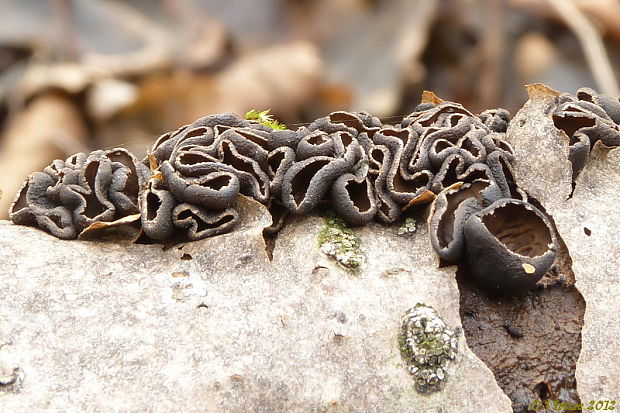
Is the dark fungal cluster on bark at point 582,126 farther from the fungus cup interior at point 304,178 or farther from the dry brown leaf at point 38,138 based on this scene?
the dry brown leaf at point 38,138

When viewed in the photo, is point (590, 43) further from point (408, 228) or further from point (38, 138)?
point (38, 138)

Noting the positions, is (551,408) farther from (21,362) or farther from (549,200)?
(21,362)

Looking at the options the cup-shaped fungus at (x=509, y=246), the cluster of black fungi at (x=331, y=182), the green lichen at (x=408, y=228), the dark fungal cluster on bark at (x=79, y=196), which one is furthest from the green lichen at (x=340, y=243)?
the dark fungal cluster on bark at (x=79, y=196)

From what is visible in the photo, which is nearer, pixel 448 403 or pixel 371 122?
pixel 448 403

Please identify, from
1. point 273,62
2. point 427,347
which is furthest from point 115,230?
point 273,62

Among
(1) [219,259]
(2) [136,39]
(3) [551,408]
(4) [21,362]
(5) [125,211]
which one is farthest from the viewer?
(2) [136,39]

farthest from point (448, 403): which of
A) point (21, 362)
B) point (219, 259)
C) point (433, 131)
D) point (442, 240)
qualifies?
point (21, 362)

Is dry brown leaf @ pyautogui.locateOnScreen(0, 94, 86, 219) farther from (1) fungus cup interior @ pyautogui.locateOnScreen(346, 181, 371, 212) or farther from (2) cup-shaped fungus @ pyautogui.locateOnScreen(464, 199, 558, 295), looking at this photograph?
(2) cup-shaped fungus @ pyautogui.locateOnScreen(464, 199, 558, 295)
